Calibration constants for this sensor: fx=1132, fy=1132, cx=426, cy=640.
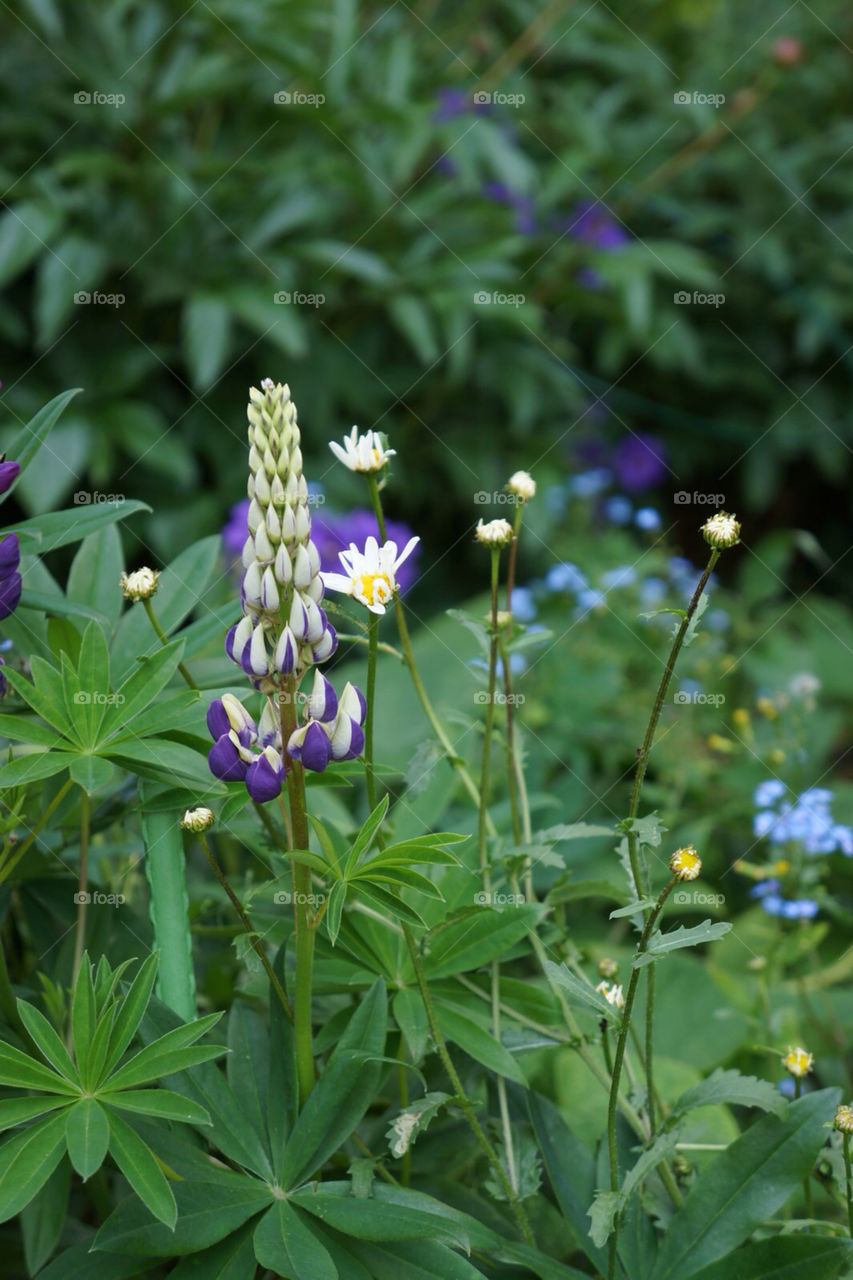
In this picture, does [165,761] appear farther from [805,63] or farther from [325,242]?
[805,63]

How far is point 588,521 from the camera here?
3.67 metres

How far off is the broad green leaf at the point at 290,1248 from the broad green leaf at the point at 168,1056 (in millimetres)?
171

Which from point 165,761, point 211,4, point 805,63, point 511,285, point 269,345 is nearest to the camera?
point 165,761

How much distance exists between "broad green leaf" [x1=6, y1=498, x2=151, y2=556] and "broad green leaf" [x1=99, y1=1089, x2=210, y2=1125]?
1.73ft

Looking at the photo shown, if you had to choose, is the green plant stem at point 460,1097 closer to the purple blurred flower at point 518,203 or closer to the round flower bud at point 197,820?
the round flower bud at point 197,820

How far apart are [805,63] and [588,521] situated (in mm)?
1970

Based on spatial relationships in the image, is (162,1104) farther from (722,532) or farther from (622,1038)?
(722,532)

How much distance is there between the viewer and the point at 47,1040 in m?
0.96

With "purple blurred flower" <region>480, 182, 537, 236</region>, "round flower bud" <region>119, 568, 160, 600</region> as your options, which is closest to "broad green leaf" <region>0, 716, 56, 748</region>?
"round flower bud" <region>119, 568, 160, 600</region>

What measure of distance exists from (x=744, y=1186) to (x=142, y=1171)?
0.59 metres

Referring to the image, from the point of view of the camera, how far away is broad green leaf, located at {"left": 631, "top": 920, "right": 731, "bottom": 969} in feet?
3.13

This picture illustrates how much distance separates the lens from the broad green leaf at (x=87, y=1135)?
857 millimetres

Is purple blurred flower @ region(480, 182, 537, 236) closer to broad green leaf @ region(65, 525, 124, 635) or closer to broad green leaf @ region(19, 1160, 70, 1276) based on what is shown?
broad green leaf @ region(65, 525, 124, 635)

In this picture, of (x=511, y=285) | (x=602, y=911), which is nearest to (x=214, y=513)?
(x=511, y=285)
